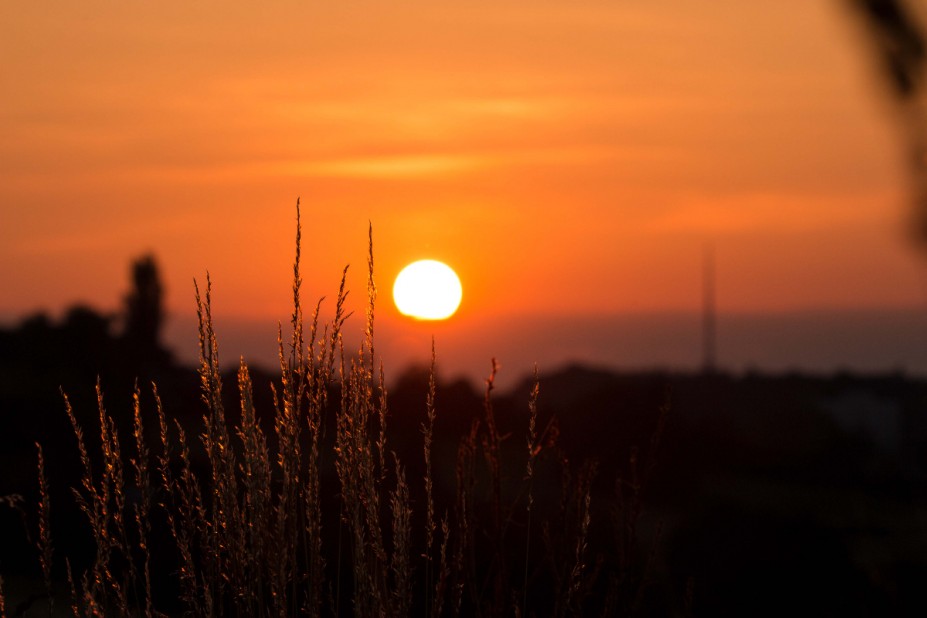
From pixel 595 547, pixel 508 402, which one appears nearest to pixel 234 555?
pixel 595 547

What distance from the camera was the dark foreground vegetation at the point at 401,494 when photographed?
306 centimetres

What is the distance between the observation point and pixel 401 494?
297cm

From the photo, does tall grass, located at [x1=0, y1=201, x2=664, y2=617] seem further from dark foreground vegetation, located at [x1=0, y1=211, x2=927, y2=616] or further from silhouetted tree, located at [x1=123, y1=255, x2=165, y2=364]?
silhouetted tree, located at [x1=123, y1=255, x2=165, y2=364]

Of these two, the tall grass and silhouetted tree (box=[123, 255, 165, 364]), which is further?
silhouetted tree (box=[123, 255, 165, 364])

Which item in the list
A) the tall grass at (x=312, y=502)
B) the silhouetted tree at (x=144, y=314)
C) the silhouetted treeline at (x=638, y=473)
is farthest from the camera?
the silhouetted tree at (x=144, y=314)

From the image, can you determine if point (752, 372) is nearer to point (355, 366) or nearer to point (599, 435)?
point (599, 435)

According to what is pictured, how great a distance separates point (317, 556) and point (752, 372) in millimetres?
26235

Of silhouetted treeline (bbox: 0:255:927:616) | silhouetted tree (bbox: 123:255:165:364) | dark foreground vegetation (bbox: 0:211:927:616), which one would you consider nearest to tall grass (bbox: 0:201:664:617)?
dark foreground vegetation (bbox: 0:211:927:616)

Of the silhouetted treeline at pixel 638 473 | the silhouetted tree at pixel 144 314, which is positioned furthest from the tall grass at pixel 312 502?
the silhouetted tree at pixel 144 314

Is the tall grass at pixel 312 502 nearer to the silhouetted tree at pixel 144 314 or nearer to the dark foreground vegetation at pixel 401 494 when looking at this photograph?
the dark foreground vegetation at pixel 401 494

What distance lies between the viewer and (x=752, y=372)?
28.1 m

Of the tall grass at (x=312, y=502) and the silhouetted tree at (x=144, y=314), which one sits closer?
the tall grass at (x=312, y=502)

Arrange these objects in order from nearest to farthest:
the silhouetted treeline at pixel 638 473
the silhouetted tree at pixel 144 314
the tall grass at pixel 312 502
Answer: the tall grass at pixel 312 502 → the silhouetted treeline at pixel 638 473 → the silhouetted tree at pixel 144 314

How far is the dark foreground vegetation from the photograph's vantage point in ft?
10.1
